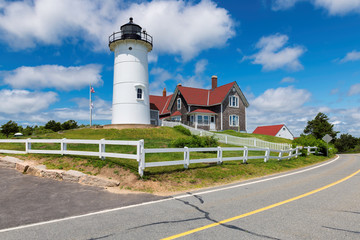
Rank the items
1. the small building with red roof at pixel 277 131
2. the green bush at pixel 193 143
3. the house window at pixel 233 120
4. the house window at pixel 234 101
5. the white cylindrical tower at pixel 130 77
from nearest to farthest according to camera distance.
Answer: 1. the green bush at pixel 193 143
2. the white cylindrical tower at pixel 130 77
3. the house window at pixel 233 120
4. the house window at pixel 234 101
5. the small building with red roof at pixel 277 131

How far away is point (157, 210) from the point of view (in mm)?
6344

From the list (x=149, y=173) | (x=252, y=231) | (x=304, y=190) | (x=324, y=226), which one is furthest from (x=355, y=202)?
(x=149, y=173)

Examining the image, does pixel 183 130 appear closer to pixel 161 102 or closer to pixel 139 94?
→ pixel 139 94

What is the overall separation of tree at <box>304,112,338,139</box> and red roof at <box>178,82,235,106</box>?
23.1 meters

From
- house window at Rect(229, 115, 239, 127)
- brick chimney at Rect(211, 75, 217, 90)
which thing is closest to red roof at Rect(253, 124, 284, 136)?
house window at Rect(229, 115, 239, 127)

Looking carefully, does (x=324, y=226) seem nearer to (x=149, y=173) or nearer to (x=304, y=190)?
(x=304, y=190)

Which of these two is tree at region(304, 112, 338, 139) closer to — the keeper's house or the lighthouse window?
the keeper's house

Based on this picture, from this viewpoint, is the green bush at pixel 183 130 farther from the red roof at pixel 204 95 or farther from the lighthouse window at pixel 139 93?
the red roof at pixel 204 95

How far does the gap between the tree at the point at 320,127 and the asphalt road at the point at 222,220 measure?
157 ft

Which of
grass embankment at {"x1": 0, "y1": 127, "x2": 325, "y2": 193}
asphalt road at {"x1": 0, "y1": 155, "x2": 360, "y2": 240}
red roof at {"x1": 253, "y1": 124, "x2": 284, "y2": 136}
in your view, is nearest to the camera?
asphalt road at {"x1": 0, "y1": 155, "x2": 360, "y2": 240}

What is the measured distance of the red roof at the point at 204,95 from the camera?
4026 cm

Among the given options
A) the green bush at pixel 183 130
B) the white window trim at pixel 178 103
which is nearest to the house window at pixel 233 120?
the white window trim at pixel 178 103

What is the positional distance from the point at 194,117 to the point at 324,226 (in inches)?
1342

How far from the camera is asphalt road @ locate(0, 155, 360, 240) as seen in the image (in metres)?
4.77
